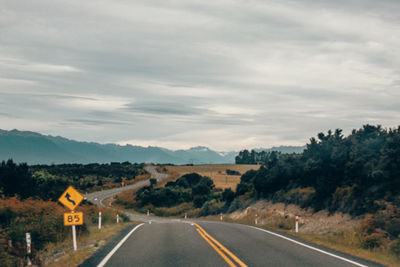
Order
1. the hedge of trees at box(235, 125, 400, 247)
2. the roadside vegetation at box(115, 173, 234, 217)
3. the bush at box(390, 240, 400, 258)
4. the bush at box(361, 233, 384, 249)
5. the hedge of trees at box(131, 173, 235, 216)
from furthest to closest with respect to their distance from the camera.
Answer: the hedge of trees at box(131, 173, 235, 216) → the roadside vegetation at box(115, 173, 234, 217) → the hedge of trees at box(235, 125, 400, 247) → the bush at box(361, 233, 384, 249) → the bush at box(390, 240, 400, 258)

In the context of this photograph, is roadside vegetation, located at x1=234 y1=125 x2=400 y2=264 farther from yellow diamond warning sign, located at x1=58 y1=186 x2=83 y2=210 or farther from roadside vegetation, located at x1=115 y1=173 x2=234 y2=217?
roadside vegetation, located at x1=115 y1=173 x2=234 y2=217

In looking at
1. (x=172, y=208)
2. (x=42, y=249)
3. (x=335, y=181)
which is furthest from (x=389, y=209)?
(x=172, y=208)

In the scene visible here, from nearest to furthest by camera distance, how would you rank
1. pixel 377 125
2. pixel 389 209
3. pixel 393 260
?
pixel 393 260, pixel 389 209, pixel 377 125

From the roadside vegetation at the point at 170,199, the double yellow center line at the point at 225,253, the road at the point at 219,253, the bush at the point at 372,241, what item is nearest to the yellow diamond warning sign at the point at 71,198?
the road at the point at 219,253

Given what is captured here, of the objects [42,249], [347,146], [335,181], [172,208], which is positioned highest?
[347,146]

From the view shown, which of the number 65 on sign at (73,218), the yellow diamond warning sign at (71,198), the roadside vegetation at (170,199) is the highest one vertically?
the yellow diamond warning sign at (71,198)

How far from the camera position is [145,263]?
11.1 metres

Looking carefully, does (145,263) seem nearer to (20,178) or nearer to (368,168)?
(368,168)

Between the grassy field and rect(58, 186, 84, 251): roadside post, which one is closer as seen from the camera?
rect(58, 186, 84, 251): roadside post

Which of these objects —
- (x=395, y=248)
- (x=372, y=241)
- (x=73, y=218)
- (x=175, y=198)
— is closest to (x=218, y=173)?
(x=175, y=198)

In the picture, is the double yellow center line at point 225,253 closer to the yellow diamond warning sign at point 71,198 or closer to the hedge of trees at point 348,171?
the yellow diamond warning sign at point 71,198

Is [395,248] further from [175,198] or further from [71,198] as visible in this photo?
[175,198]

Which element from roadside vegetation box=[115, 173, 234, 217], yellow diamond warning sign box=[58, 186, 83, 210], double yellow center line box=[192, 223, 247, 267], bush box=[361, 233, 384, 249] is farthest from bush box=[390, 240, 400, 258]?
roadside vegetation box=[115, 173, 234, 217]

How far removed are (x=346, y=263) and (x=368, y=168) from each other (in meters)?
13.7
